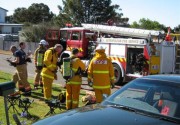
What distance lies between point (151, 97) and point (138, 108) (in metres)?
0.48

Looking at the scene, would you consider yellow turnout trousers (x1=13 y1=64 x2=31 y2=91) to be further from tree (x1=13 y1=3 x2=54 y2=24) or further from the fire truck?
tree (x1=13 y1=3 x2=54 y2=24)

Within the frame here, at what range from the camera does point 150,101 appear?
5.35 meters

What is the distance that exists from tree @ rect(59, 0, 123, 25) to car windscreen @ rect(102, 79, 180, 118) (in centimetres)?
4850

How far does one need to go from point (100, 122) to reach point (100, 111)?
531mm

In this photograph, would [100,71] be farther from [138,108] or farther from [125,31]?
[125,31]

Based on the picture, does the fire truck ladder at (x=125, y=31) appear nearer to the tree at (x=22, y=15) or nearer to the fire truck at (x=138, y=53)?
the fire truck at (x=138, y=53)

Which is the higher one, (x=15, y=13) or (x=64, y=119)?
(x=15, y=13)

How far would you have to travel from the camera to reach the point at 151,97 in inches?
216

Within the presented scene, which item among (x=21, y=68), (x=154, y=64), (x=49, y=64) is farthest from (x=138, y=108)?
(x=154, y=64)

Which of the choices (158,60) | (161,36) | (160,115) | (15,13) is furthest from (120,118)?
(15,13)

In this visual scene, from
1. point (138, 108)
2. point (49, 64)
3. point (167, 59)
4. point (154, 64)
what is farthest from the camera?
point (167, 59)

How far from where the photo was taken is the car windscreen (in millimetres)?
5031

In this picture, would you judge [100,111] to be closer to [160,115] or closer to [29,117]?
[160,115]

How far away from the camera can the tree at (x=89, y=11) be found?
54406 millimetres
